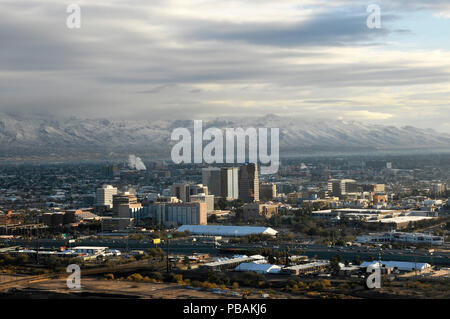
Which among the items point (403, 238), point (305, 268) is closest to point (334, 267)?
point (305, 268)

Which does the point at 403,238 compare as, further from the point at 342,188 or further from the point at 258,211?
the point at 342,188

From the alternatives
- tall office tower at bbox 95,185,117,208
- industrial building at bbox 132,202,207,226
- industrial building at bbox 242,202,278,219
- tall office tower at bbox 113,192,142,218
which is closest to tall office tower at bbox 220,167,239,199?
tall office tower at bbox 95,185,117,208

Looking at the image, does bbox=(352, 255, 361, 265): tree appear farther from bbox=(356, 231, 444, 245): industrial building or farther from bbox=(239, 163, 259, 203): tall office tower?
bbox=(239, 163, 259, 203): tall office tower

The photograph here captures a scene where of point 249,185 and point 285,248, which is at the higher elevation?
point 249,185

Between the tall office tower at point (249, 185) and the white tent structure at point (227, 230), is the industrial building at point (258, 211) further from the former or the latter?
the tall office tower at point (249, 185)

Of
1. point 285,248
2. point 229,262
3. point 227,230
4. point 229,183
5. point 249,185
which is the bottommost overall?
point 285,248

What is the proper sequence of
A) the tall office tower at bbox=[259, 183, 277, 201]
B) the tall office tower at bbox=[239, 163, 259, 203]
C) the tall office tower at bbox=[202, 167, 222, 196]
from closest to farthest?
1. the tall office tower at bbox=[239, 163, 259, 203]
2. the tall office tower at bbox=[259, 183, 277, 201]
3. the tall office tower at bbox=[202, 167, 222, 196]

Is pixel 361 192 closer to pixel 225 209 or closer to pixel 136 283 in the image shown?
pixel 225 209
